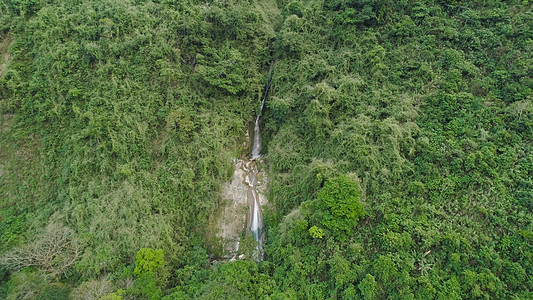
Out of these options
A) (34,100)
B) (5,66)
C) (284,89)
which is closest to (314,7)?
(284,89)

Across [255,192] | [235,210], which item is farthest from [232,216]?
[255,192]

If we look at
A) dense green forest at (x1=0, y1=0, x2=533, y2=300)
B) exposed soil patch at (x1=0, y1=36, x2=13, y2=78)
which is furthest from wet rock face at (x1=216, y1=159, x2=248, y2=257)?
exposed soil patch at (x1=0, y1=36, x2=13, y2=78)

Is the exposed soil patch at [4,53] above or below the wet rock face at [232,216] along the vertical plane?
above

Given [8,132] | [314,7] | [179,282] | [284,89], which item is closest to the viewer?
[179,282]

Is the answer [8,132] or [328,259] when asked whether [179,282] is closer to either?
[328,259]

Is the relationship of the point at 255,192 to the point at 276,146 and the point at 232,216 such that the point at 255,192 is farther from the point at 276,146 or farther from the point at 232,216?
the point at 276,146

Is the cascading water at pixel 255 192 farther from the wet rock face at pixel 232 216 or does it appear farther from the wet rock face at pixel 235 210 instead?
the wet rock face at pixel 232 216

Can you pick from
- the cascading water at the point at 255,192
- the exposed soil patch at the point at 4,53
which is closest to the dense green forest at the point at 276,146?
the exposed soil patch at the point at 4,53

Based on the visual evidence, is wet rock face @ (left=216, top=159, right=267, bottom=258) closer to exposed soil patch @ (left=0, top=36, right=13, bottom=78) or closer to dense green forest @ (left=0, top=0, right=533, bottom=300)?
dense green forest @ (left=0, top=0, right=533, bottom=300)
